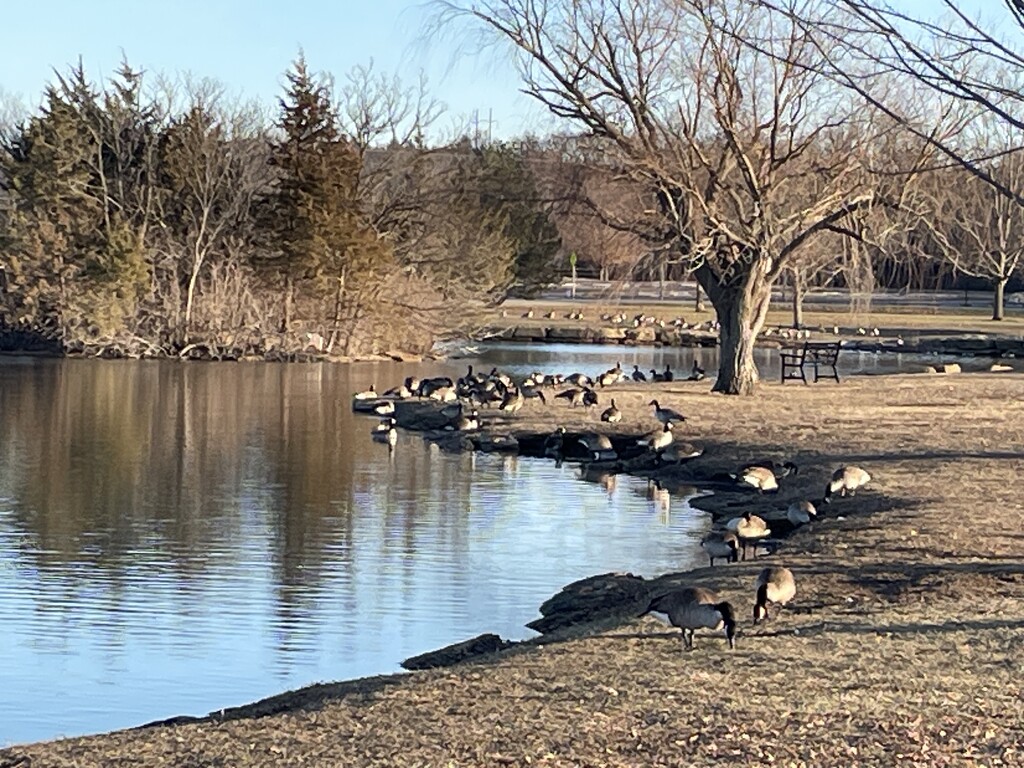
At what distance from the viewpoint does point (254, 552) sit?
18.0 meters

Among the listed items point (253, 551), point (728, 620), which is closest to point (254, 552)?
point (253, 551)

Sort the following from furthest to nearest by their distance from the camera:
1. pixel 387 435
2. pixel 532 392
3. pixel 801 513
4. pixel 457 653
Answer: pixel 532 392 < pixel 387 435 < pixel 801 513 < pixel 457 653

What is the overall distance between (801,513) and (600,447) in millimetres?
8749

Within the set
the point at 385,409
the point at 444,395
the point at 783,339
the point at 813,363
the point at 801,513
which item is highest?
the point at 783,339

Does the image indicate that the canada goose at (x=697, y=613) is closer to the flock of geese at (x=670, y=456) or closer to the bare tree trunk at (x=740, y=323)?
the flock of geese at (x=670, y=456)

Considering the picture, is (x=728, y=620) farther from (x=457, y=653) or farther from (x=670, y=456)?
(x=670, y=456)

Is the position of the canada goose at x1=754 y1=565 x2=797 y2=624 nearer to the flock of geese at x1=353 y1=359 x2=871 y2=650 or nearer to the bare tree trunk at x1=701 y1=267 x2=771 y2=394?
the flock of geese at x1=353 y1=359 x2=871 y2=650

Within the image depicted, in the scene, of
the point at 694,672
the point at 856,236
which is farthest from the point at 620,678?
the point at 856,236

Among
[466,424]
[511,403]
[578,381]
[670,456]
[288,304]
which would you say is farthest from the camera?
[288,304]

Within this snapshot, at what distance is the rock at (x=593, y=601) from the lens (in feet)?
44.3

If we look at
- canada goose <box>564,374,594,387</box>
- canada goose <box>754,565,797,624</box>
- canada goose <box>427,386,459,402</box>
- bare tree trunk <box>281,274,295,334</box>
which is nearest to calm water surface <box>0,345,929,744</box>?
canada goose <box>427,386,459,402</box>

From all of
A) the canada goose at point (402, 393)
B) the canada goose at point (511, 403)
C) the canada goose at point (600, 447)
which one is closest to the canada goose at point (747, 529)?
the canada goose at point (600, 447)

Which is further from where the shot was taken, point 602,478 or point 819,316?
point 819,316

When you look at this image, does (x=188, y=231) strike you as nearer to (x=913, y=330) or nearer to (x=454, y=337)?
(x=454, y=337)
